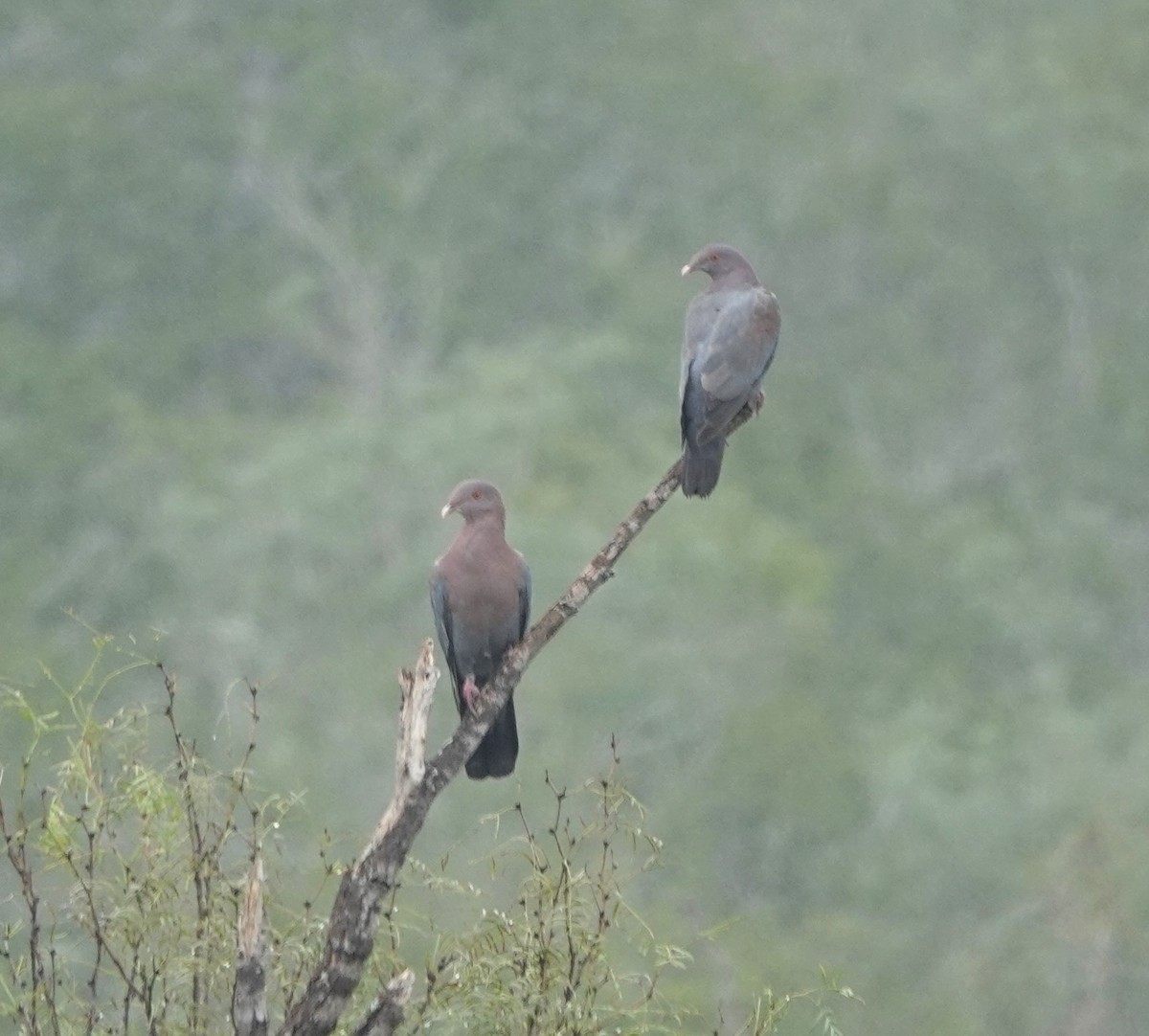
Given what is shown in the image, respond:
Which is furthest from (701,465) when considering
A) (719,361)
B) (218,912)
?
(218,912)

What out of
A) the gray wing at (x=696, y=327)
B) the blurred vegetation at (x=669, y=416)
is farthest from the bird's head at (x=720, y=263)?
the blurred vegetation at (x=669, y=416)

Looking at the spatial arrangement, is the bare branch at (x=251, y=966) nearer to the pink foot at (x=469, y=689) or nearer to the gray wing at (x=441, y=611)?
the pink foot at (x=469, y=689)

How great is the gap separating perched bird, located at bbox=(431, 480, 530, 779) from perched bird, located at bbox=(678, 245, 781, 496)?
21.9 inches

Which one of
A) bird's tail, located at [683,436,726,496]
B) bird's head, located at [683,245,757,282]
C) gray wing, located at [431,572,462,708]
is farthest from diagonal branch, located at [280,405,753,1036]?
bird's head, located at [683,245,757,282]

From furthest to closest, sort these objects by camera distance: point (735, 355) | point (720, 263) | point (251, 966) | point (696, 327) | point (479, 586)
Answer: point (720, 263) → point (696, 327) → point (735, 355) → point (479, 586) → point (251, 966)

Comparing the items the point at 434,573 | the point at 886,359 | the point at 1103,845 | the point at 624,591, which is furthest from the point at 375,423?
the point at 434,573

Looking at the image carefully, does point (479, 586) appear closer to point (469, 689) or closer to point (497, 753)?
point (469, 689)

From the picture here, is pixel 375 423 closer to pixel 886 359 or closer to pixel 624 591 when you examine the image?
pixel 624 591

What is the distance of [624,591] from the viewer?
24953 mm

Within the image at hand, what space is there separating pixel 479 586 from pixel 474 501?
0.71 feet

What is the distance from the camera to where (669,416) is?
2897 cm

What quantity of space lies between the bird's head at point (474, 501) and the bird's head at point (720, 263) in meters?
Result: 1.09

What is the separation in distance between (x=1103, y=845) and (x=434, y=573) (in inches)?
610

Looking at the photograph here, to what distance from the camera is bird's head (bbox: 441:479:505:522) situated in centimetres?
737
